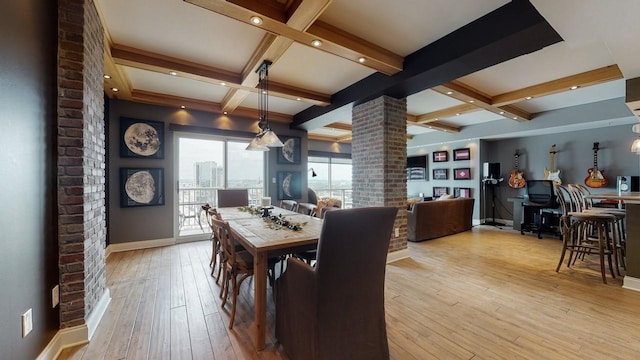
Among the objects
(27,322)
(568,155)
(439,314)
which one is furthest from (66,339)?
(568,155)

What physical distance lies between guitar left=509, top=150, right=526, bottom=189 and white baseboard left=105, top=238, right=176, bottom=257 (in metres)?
8.08

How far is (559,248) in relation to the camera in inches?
167

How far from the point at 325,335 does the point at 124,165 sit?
454 cm

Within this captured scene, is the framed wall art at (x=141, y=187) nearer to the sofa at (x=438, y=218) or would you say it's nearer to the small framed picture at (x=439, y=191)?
the sofa at (x=438, y=218)

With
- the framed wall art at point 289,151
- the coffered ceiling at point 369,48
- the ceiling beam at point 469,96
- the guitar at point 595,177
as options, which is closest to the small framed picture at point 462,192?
the guitar at point 595,177

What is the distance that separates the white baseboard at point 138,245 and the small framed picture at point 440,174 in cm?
727

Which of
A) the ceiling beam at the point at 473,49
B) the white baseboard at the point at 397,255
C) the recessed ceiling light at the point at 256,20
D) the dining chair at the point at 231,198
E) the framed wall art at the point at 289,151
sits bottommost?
the white baseboard at the point at 397,255

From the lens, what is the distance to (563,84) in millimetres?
3537

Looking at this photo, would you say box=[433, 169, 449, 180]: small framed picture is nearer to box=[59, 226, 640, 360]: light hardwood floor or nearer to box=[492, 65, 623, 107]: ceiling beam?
box=[492, 65, 623, 107]: ceiling beam

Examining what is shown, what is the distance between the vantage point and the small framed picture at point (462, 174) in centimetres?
702

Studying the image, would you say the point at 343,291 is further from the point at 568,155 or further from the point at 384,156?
the point at 568,155

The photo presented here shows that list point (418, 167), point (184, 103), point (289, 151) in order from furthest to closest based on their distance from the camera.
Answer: point (418, 167) < point (289, 151) < point (184, 103)

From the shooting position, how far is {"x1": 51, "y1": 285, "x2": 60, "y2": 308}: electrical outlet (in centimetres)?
167

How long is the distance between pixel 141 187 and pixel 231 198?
159 cm
